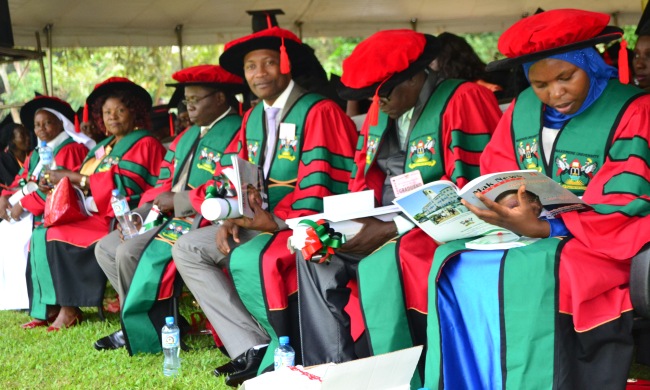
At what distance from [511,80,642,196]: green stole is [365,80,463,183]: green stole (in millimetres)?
553

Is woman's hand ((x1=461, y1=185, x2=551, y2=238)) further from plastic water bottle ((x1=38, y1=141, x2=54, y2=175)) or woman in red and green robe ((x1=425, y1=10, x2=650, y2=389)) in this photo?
plastic water bottle ((x1=38, y1=141, x2=54, y2=175))

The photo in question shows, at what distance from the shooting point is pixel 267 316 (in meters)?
4.57

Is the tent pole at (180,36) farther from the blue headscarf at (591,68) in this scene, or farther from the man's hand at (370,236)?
the blue headscarf at (591,68)

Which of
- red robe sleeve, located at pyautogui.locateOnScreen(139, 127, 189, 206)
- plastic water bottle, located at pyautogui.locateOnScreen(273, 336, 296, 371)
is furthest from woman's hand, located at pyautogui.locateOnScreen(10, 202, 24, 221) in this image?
plastic water bottle, located at pyautogui.locateOnScreen(273, 336, 296, 371)

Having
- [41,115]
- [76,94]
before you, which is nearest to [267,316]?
[41,115]

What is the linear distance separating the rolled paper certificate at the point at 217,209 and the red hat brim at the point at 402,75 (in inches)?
33.0

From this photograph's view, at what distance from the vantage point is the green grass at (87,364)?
186 inches

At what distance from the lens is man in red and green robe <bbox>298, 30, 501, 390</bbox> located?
4055mm

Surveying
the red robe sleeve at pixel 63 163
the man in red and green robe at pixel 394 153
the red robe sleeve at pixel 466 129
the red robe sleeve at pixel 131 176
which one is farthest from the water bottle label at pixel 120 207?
the red robe sleeve at pixel 466 129

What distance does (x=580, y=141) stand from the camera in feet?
11.7

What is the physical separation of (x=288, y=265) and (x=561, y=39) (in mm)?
1900

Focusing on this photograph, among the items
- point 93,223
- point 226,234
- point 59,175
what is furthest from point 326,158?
point 59,175

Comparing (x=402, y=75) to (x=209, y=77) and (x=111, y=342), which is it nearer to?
(x=209, y=77)

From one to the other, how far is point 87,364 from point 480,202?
307 cm
